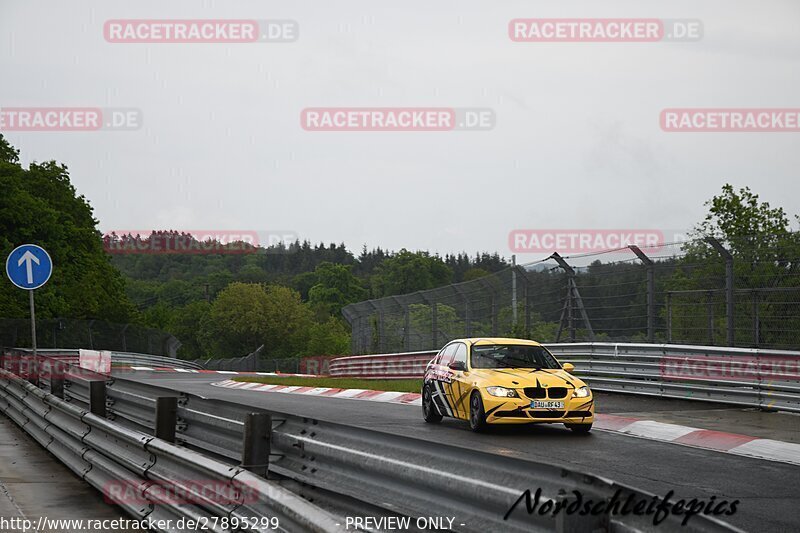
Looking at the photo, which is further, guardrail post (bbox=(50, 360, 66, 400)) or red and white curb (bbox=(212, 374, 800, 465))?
guardrail post (bbox=(50, 360, 66, 400))

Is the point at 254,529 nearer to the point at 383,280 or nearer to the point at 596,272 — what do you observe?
the point at 596,272

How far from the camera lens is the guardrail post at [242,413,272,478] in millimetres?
6004

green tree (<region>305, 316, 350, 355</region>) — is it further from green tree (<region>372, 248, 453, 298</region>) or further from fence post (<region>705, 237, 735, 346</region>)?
fence post (<region>705, 237, 735, 346</region>)

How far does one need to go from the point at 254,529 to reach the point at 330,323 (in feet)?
477

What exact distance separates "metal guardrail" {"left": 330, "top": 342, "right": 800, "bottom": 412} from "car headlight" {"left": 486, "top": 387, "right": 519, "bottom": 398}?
4301mm

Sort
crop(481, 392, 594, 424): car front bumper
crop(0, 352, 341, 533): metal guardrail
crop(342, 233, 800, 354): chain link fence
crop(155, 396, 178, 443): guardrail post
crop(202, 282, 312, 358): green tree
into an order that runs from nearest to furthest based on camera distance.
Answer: crop(0, 352, 341, 533): metal guardrail
crop(155, 396, 178, 443): guardrail post
crop(481, 392, 594, 424): car front bumper
crop(342, 233, 800, 354): chain link fence
crop(202, 282, 312, 358): green tree

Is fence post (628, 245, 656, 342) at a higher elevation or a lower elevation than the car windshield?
higher

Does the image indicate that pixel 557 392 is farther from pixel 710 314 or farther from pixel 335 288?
pixel 335 288

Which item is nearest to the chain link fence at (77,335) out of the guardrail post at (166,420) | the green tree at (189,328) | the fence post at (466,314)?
the fence post at (466,314)

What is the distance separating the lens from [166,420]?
318 inches

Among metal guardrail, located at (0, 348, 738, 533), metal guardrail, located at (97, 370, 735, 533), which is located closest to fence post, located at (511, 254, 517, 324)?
metal guardrail, located at (0, 348, 738, 533)

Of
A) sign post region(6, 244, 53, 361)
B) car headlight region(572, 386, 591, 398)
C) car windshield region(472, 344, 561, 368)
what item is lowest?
car headlight region(572, 386, 591, 398)

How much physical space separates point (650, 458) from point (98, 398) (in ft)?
19.1

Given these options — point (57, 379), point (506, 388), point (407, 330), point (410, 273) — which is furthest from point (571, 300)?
point (410, 273)
